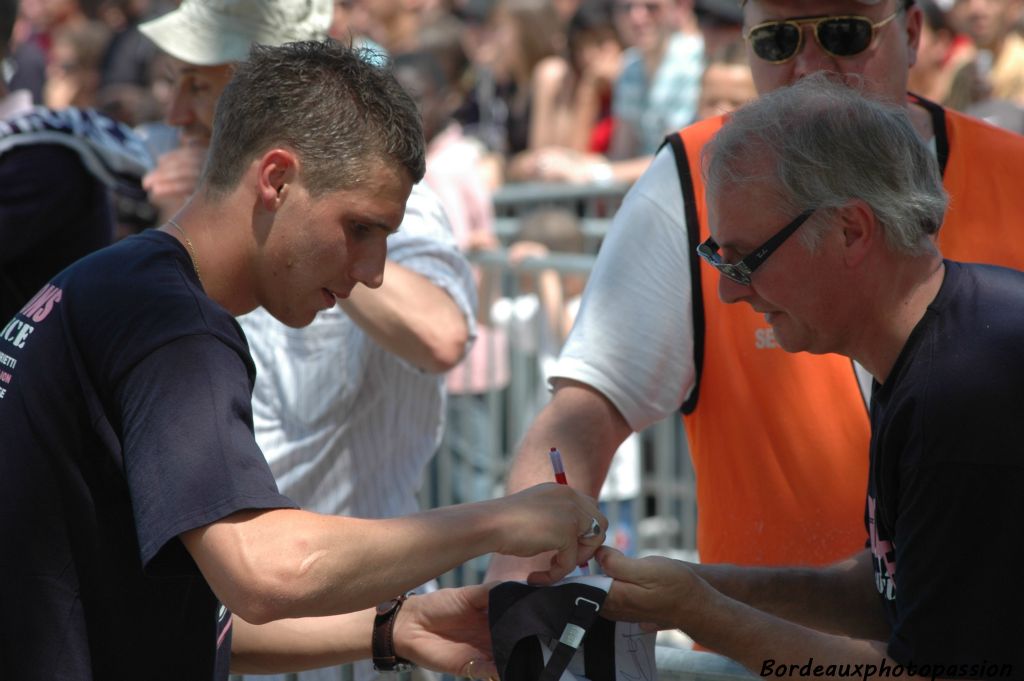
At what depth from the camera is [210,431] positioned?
74.2 inches

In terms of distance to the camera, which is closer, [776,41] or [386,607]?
[386,607]

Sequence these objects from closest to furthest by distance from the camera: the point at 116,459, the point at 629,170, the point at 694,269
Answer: the point at 116,459 < the point at 694,269 < the point at 629,170

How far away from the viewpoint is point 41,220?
3596 millimetres

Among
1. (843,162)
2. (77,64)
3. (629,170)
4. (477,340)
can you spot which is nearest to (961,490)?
(843,162)

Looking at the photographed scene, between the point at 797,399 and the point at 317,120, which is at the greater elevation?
the point at 317,120

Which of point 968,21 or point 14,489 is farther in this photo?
point 968,21

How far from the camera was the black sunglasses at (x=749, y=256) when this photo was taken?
7.26 ft

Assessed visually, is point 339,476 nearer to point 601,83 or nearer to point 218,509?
point 218,509

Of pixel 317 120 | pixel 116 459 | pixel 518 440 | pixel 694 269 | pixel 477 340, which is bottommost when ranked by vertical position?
pixel 518 440

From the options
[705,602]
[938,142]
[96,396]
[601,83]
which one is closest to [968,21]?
[601,83]

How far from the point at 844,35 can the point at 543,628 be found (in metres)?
1.39

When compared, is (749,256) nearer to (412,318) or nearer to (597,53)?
(412,318)

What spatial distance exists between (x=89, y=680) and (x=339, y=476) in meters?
1.38

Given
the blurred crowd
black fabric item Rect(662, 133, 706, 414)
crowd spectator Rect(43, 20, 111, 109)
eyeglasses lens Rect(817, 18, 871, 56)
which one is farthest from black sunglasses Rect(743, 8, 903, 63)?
crowd spectator Rect(43, 20, 111, 109)
